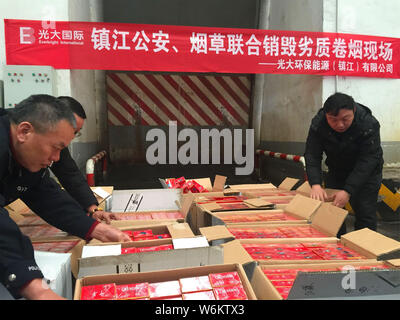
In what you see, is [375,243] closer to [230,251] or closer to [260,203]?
[230,251]

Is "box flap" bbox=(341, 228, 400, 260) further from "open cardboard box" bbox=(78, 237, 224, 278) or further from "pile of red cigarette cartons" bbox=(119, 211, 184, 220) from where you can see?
"pile of red cigarette cartons" bbox=(119, 211, 184, 220)

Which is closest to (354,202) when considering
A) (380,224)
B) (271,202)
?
(271,202)

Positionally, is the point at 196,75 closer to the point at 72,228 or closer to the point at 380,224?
the point at 380,224

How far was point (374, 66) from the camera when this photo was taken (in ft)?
13.8

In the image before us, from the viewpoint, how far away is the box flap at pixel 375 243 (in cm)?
142

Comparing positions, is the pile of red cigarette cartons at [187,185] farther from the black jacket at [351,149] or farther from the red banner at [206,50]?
the red banner at [206,50]

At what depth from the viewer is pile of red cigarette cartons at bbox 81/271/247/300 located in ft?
3.40

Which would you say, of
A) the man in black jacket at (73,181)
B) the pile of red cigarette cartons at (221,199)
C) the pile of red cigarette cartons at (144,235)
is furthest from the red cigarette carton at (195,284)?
the pile of red cigarette cartons at (221,199)

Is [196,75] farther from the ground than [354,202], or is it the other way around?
[196,75]

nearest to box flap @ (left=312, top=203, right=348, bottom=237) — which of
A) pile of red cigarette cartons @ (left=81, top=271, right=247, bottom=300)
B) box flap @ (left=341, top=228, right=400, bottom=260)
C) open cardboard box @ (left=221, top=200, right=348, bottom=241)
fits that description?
open cardboard box @ (left=221, top=200, right=348, bottom=241)

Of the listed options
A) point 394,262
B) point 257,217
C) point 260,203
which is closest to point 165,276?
point 394,262

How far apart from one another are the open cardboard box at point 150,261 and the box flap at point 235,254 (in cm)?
11

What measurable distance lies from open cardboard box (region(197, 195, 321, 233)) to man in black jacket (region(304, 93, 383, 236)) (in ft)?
0.67
